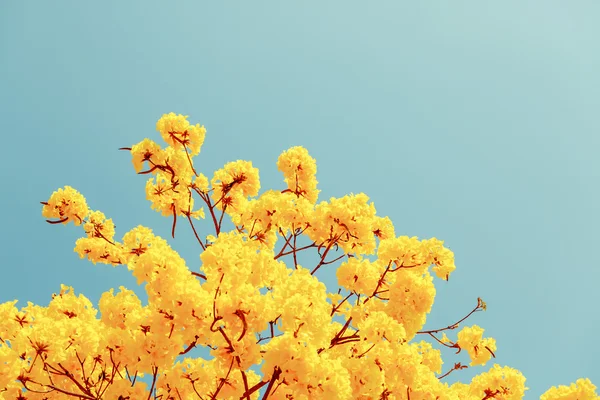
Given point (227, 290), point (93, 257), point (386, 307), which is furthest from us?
point (93, 257)

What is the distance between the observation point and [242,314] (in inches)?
195

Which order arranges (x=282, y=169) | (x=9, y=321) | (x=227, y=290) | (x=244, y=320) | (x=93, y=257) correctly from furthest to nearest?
(x=93, y=257), (x=282, y=169), (x=9, y=321), (x=227, y=290), (x=244, y=320)

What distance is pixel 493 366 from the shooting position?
8.24 metres

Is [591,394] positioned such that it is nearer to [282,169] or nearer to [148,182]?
[282,169]

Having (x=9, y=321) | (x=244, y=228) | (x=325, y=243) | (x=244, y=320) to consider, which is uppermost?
(x=244, y=228)

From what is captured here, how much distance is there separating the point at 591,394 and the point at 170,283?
706 centimetres

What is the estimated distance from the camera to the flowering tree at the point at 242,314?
5.14 m

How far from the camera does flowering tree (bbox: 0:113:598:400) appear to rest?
5141mm

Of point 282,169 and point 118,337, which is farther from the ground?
point 282,169

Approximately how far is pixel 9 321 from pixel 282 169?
496 centimetres

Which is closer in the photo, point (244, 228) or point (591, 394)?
point (591, 394)

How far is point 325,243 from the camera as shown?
7.80m

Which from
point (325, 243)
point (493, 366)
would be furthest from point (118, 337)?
point (493, 366)

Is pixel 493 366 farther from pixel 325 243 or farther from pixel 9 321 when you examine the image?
pixel 9 321
